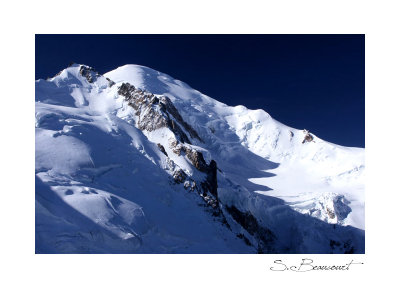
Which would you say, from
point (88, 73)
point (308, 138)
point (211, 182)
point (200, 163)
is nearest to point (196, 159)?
point (200, 163)

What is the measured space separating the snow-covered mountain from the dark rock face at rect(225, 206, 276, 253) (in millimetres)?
166

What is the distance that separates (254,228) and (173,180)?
475 inches

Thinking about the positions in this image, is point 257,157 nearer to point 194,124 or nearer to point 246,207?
point 194,124

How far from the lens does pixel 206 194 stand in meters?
31.4

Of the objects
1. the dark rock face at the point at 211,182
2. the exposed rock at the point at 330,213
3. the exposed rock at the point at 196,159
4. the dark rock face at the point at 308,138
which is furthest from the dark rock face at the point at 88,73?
the dark rock face at the point at 308,138

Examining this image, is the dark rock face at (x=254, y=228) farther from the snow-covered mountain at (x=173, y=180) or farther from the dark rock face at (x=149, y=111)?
the dark rock face at (x=149, y=111)

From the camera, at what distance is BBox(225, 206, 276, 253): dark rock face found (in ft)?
114

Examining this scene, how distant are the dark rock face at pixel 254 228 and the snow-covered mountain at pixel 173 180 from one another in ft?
0.54

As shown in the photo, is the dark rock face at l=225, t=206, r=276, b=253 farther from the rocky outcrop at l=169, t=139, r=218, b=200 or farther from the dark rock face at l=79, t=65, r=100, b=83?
the dark rock face at l=79, t=65, r=100, b=83

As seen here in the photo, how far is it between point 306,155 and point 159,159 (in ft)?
137

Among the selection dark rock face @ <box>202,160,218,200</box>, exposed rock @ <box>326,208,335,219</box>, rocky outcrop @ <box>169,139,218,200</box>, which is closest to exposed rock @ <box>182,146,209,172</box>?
rocky outcrop @ <box>169,139,218,200</box>

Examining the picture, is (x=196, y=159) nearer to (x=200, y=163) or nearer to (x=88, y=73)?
(x=200, y=163)

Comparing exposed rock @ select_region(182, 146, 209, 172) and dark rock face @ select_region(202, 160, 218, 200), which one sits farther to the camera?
exposed rock @ select_region(182, 146, 209, 172)

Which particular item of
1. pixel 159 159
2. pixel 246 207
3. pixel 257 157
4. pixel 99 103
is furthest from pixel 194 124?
pixel 159 159
